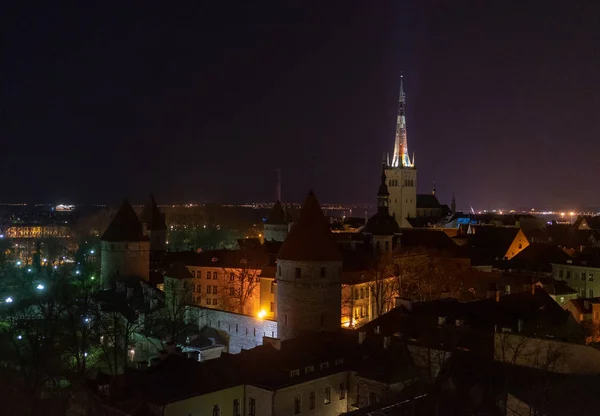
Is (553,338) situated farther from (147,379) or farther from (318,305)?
(147,379)

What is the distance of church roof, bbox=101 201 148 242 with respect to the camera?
5238cm

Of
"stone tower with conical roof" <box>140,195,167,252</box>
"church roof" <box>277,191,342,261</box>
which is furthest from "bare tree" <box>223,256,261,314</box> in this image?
"stone tower with conical roof" <box>140,195,167,252</box>

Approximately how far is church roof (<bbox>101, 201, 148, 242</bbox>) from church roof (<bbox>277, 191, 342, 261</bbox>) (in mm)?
22623

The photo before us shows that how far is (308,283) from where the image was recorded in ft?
108

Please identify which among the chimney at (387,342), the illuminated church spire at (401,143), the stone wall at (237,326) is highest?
the illuminated church spire at (401,143)

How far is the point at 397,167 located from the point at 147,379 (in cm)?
10211

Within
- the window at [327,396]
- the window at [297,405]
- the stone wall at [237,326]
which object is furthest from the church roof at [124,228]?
the window at [297,405]

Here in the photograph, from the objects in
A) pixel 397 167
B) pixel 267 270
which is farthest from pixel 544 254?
pixel 397 167

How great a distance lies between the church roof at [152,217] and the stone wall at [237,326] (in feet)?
95.0

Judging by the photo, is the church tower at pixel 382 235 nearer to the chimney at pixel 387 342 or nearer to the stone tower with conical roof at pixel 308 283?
the stone tower with conical roof at pixel 308 283

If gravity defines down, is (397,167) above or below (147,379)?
above

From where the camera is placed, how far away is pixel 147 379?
76.3 ft

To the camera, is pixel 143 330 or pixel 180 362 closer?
pixel 180 362

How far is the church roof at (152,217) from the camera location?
221 feet
